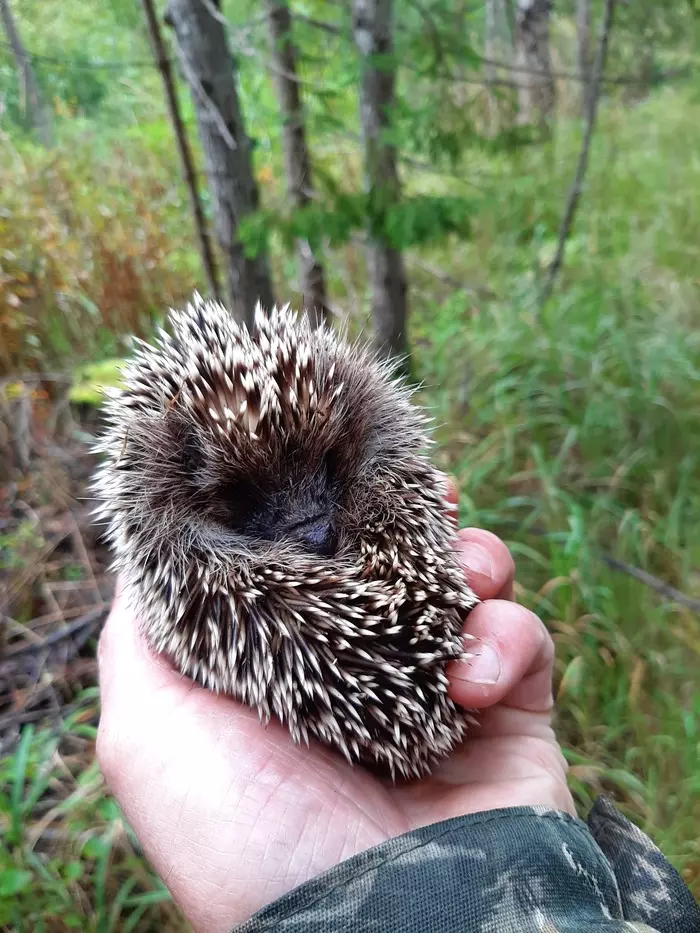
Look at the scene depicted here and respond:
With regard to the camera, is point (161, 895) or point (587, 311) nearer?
point (161, 895)

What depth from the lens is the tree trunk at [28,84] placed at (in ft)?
14.9

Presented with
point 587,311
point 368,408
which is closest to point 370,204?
point 368,408

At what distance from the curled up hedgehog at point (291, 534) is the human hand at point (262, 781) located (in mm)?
90

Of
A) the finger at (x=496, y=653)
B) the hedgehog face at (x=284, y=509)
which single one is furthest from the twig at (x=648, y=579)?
the hedgehog face at (x=284, y=509)

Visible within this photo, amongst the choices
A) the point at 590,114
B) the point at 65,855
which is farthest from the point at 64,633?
the point at 590,114

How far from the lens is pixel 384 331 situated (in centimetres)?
472

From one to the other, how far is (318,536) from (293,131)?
11.6 feet

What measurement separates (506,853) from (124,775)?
1.20 metres

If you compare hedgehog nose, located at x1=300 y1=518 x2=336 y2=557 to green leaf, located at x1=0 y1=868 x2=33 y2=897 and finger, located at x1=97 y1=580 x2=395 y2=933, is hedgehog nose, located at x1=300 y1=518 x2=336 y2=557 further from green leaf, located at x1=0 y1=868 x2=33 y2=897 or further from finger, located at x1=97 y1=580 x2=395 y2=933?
green leaf, located at x1=0 y1=868 x2=33 y2=897

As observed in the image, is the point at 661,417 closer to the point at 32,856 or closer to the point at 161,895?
the point at 161,895

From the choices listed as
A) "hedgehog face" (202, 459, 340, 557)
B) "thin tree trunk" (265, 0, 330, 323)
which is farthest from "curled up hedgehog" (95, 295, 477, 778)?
"thin tree trunk" (265, 0, 330, 323)

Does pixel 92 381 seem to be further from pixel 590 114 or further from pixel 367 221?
pixel 590 114

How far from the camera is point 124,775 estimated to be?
203 centimetres

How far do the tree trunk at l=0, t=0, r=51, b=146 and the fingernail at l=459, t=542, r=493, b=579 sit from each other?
442cm
